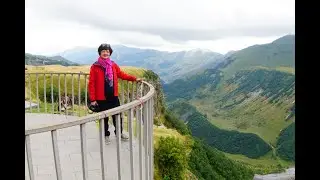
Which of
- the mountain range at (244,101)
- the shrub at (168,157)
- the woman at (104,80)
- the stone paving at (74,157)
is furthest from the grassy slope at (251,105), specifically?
the woman at (104,80)

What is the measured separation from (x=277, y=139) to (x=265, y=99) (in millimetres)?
32109

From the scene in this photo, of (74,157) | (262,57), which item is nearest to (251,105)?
(262,57)

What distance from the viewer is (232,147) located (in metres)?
88.2

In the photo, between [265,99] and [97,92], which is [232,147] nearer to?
[265,99]

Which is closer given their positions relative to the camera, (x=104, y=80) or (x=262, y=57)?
(x=104, y=80)

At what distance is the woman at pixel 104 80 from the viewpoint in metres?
5.25

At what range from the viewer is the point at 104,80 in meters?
5.31

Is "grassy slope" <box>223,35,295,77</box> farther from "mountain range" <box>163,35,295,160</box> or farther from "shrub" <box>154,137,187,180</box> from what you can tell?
→ "shrub" <box>154,137,187,180</box>

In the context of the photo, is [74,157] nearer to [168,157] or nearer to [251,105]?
[168,157]

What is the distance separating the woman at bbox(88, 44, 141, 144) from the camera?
207 inches

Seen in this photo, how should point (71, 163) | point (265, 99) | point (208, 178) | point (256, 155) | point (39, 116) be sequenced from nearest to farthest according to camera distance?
point (71, 163) < point (39, 116) < point (208, 178) < point (256, 155) < point (265, 99)
